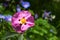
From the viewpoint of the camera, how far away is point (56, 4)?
343 centimetres

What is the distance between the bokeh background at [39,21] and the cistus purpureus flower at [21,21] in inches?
14.3

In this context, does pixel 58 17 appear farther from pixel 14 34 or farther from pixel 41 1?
pixel 14 34

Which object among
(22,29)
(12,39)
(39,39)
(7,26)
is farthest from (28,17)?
(39,39)

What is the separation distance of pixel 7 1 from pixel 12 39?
53.2 inches

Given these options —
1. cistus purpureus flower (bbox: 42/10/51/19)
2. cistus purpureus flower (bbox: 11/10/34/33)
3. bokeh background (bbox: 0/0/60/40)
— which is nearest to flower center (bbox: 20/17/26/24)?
cistus purpureus flower (bbox: 11/10/34/33)

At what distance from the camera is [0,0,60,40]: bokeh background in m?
2.34

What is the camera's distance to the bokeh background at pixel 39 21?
2.34m

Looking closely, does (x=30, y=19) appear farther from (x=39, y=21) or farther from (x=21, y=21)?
(x=39, y=21)

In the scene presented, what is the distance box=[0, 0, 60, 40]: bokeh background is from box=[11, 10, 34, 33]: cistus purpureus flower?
36cm

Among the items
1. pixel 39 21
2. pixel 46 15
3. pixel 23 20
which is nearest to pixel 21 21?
pixel 23 20

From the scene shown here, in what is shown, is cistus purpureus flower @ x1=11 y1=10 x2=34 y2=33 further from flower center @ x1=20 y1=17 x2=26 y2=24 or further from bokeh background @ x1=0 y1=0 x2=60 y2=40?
bokeh background @ x1=0 y1=0 x2=60 y2=40

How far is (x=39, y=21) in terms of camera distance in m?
2.75

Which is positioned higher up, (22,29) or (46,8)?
(46,8)

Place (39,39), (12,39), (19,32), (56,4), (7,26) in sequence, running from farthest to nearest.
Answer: (56,4), (39,39), (7,26), (12,39), (19,32)
